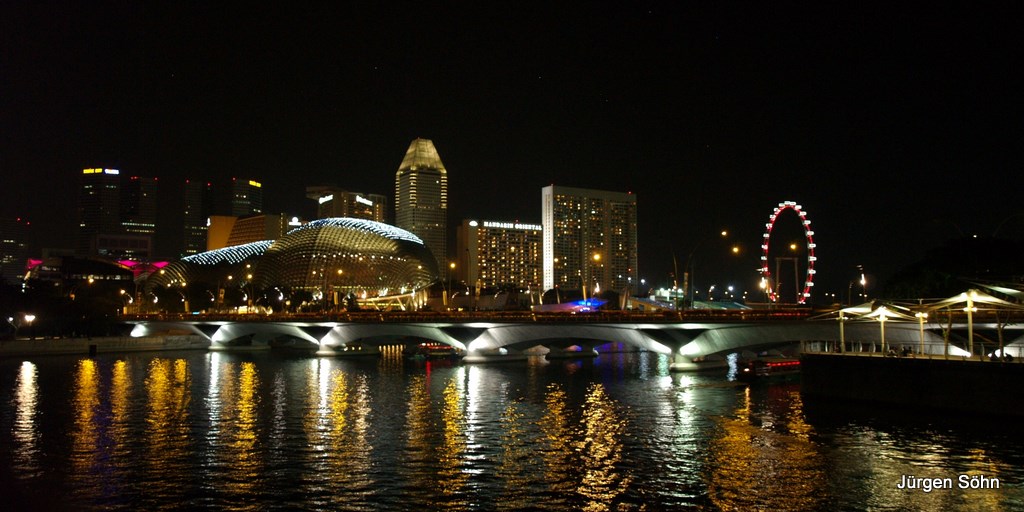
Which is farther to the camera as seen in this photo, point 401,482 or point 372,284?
point 372,284

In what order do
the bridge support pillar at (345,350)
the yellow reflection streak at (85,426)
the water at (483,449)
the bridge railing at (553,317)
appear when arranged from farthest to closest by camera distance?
1. the bridge support pillar at (345,350)
2. the bridge railing at (553,317)
3. the yellow reflection streak at (85,426)
4. the water at (483,449)

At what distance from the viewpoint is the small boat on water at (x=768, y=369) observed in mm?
64688

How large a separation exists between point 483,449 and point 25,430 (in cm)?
2347

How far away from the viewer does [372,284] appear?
17988 centimetres

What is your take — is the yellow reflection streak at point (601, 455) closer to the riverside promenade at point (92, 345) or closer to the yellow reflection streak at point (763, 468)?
the yellow reflection streak at point (763, 468)

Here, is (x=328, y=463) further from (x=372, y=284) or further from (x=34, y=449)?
(x=372, y=284)

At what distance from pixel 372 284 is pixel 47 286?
6073 centimetres

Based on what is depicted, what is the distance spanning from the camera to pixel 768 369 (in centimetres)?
6794

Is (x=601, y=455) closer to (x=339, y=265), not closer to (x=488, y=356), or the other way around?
(x=488, y=356)

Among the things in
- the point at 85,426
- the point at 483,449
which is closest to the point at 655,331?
the point at 483,449

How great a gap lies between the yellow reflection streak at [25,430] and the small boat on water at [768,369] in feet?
155

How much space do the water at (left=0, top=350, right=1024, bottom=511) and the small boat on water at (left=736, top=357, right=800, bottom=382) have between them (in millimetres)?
2169

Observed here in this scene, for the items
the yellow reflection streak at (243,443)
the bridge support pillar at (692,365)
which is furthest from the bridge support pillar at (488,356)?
the yellow reflection streak at (243,443)

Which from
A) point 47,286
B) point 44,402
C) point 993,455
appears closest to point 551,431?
point 993,455
